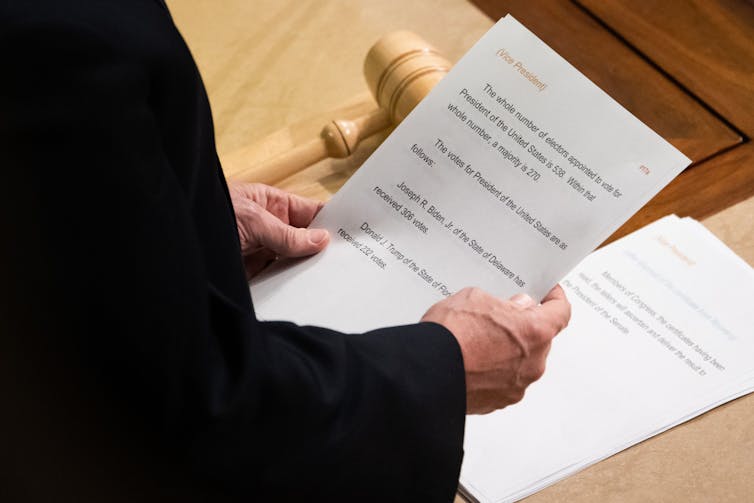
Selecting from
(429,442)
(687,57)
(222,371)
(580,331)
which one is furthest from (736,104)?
(222,371)

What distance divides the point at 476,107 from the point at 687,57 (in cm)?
55

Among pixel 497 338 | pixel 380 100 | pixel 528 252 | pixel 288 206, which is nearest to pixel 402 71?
pixel 380 100

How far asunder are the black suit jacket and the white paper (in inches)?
9.5

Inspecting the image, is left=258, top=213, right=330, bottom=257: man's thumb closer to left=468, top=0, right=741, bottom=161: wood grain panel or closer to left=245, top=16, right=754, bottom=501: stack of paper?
left=245, top=16, right=754, bottom=501: stack of paper

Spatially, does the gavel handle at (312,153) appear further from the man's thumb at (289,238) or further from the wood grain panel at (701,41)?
the wood grain panel at (701,41)

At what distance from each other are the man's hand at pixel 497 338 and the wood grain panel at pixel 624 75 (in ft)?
1.56

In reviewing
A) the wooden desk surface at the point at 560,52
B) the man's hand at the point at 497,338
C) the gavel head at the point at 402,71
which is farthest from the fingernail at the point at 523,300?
the gavel head at the point at 402,71

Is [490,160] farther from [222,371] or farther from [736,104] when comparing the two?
[736,104]

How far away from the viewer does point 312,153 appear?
1374 mm

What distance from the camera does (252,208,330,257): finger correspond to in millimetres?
1104

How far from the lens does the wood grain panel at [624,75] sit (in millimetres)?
Result: 1382

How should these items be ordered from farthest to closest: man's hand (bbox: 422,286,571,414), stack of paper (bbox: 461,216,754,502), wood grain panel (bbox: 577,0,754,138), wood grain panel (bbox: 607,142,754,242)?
1. wood grain panel (bbox: 577,0,754,138)
2. wood grain panel (bbox: 607,142,754,242)
3. stack of paper (bbox: 461,216,754,502)
4. man's hand (bbox: 422,286,571,414)

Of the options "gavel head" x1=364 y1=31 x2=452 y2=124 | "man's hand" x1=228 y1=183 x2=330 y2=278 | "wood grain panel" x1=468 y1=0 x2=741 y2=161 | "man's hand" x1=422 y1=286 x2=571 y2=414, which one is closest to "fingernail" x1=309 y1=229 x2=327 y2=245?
"man's hand" x1=228 y1=183 x2=330 y2=278

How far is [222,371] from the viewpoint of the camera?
0.73m
